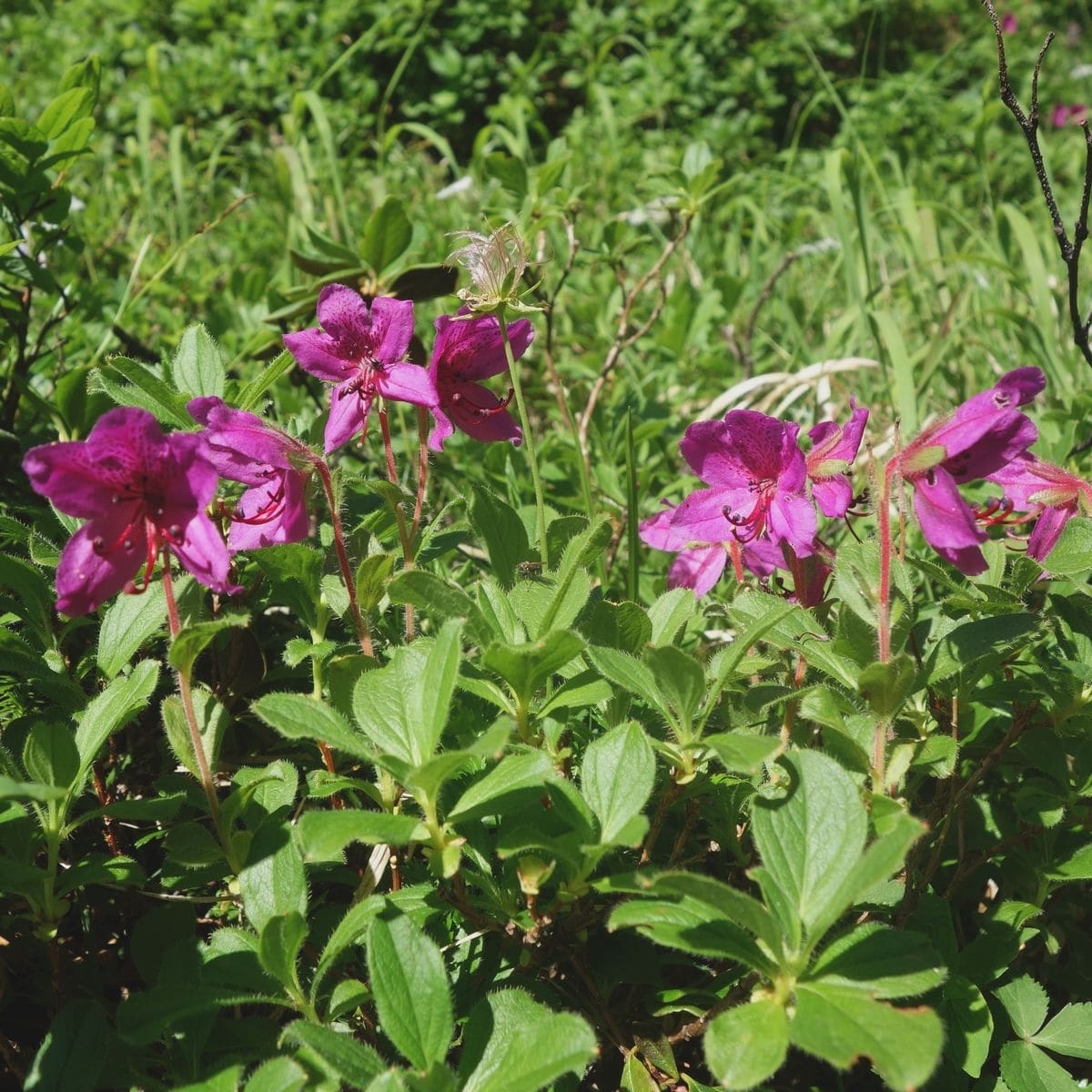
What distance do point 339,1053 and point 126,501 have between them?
521mm

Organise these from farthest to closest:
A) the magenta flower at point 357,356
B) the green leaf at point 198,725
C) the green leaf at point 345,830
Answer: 1. the magenta flower at point 357,356
2. the green leaf at point 198,725
3. the green leaf at point 345,830

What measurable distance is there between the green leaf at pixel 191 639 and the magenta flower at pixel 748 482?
55cm

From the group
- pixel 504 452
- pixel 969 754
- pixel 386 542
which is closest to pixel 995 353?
pixel 504 452

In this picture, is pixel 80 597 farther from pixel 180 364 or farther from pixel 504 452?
pixel 504 452

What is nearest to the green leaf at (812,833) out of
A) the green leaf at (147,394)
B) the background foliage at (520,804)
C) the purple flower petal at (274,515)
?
the background foliage at (520,804)

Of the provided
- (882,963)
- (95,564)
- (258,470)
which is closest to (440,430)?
(258,470)

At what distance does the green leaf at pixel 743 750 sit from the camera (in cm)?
86

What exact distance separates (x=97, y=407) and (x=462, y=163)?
557 centimetres

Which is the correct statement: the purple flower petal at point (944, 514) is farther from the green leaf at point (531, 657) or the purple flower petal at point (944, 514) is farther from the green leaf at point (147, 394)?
the green leaf at point (147, 394)

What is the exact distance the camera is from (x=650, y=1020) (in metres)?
1.20

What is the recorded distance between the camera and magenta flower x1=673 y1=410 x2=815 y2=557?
3.82 feet

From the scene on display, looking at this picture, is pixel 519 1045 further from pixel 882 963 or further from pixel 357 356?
pixel 357 356

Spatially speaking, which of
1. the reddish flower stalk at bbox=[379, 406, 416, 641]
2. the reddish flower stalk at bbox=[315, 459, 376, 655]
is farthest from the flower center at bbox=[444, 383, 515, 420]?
the reddish flower stalk at bbox=[315, 459, 376, 655]

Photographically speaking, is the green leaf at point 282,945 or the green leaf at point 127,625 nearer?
the green leaf at point 282,945
